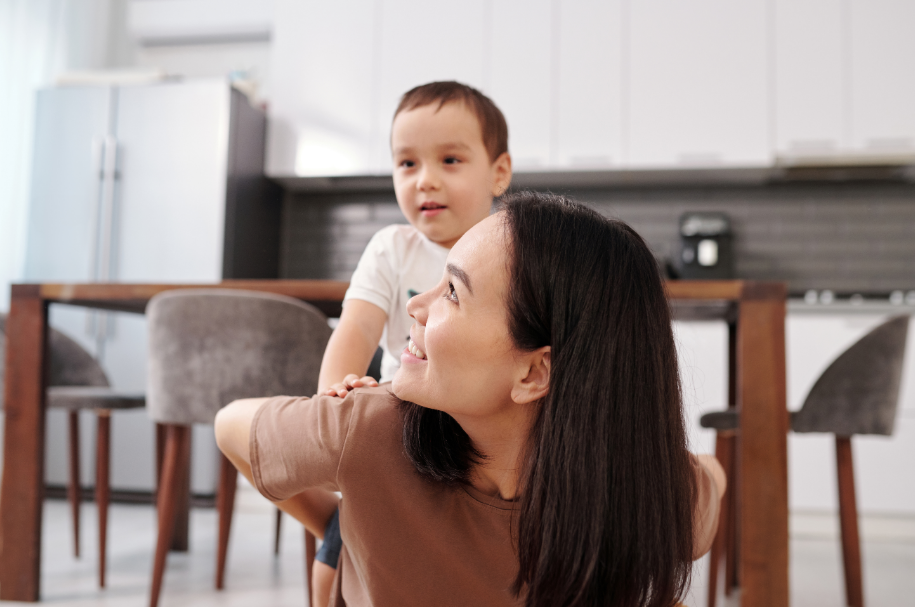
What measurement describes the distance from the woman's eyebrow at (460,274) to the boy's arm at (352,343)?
12.2 inches

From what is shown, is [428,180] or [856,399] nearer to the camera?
[428,180]

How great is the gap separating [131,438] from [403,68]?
2236 mm

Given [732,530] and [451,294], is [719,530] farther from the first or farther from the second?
[451,294]

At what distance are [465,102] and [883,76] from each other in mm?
2967

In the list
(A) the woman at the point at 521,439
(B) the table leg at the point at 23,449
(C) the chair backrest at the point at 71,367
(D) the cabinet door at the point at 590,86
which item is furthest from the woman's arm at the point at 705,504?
(D) the cabinet door at the point at 590,86

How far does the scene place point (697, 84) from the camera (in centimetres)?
349

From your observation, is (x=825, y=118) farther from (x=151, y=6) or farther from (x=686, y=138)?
(x=151, y=6)

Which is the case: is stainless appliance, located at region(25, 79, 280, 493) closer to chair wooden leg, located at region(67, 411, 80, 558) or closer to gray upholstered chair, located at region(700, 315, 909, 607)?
chair wooden leg, located at region(67, 411, 80, 558)

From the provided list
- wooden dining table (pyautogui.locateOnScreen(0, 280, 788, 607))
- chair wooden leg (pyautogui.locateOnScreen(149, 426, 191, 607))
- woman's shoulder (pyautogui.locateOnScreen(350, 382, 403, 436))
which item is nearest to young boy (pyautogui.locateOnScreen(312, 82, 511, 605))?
woman's shoulder (pyautogui.locateOnScreen(350, 382, 403, 436))

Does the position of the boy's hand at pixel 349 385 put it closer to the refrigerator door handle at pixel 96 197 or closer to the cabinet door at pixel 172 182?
the cabinet door at pixel 172 182

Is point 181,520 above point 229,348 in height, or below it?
below

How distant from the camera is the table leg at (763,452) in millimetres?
1481

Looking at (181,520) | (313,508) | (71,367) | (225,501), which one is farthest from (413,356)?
(71,367)

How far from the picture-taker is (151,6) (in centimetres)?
Result: 418
